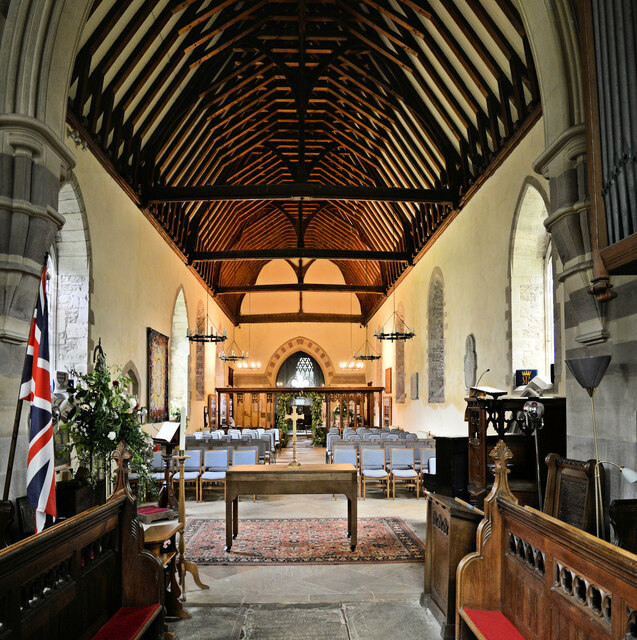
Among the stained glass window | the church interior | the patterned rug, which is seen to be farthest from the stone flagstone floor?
the stained glass window

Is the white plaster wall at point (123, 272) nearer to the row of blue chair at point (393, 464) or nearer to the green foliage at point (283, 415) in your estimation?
the row of blue chair at point (393, 464)

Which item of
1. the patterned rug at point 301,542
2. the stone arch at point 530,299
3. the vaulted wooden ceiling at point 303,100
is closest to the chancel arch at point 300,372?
the vaulted wooden ceiling at point 303,100

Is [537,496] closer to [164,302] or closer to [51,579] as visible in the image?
[51,579]

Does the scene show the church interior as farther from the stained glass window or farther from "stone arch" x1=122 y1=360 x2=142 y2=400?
the stained glass window

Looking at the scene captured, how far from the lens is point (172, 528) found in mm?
3775

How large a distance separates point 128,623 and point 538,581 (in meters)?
1.95

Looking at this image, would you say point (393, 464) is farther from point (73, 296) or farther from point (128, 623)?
point (128, 623)

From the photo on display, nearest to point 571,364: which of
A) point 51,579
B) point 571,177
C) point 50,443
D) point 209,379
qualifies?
point 571,177

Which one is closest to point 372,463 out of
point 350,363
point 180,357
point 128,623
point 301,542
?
point 301,542

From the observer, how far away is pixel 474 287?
9.12 m

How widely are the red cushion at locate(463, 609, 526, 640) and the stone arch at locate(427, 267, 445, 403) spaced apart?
8.82m

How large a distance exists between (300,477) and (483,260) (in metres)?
4.81

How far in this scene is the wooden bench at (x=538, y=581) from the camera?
1.99 metres

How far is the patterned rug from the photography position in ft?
16.6
